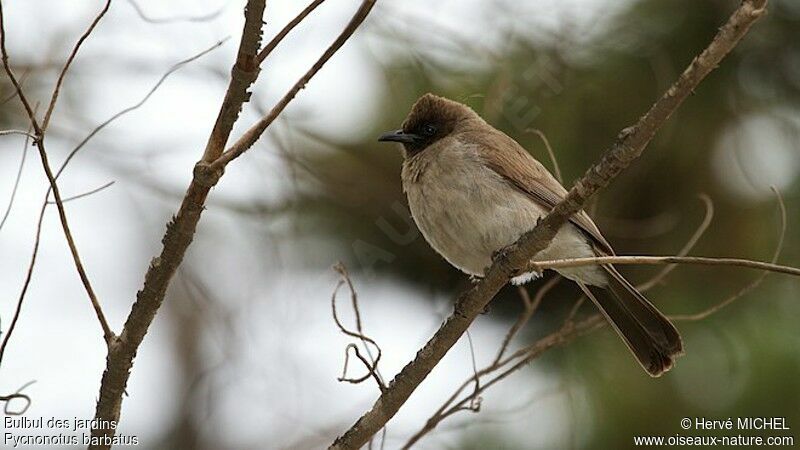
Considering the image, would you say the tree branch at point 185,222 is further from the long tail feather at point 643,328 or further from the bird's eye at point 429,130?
the bird's eye at point 429,130

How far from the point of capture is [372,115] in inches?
247

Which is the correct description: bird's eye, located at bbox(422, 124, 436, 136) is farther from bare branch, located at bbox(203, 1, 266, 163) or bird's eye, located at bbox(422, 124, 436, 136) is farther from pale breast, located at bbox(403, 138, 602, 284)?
bare branch, located at bbox(203, 1, 266, 163)

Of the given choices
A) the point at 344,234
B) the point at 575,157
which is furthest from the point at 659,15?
the point at 344,234

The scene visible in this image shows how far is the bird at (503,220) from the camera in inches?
175

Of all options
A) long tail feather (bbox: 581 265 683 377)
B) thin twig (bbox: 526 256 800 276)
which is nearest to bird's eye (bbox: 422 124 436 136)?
long tail feather (bbox: 581 265 683 377)

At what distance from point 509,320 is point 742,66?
2.08 m

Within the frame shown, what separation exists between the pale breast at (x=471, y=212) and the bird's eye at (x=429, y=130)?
318 millimetres

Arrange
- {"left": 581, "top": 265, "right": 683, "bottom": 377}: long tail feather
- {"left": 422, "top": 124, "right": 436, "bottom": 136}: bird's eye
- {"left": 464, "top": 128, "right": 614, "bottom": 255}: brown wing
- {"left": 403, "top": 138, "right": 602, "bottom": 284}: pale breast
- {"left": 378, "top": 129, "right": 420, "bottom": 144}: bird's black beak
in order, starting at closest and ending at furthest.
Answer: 1. {"left": 581, "top": 265, "right": 683, "bottom": 377}: long tail feather
2. {"left": 403, "top": 138, "right": 602, "bottom": 284}: pale breast
3. {"left": 464, "top": 128, "right": 614, "bottom": 255}: brown wing
4. {"left": 378, "top": 129, "right": 420, "bottom": 144}: bird's black beak
5. {"left": 422, "top": 124, "right": 436, "bottom": 136}: bird's eye

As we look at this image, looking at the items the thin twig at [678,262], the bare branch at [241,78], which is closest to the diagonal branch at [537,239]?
the thin twig at [678,262]

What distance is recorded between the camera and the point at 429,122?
5.13 m

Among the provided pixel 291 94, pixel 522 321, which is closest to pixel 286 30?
pixel 291 94

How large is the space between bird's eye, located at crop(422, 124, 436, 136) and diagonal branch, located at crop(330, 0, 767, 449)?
1745 mm

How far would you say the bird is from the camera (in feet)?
14.6

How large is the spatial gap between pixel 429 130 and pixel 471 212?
2.44 ft
